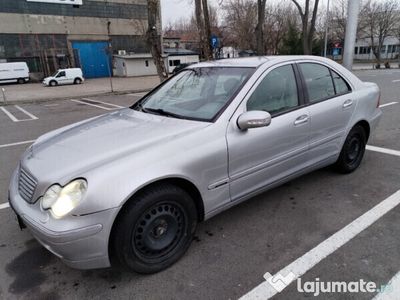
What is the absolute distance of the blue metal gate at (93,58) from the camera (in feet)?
140

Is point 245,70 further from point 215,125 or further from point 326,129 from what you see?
point 326,129

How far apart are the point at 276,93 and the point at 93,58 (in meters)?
44.8

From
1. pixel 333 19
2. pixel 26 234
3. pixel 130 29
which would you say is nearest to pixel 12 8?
pixel 130 29

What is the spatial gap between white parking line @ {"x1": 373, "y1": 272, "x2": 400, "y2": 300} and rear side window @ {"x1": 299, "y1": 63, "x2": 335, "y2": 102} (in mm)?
1907

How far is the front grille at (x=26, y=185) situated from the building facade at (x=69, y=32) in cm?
3554

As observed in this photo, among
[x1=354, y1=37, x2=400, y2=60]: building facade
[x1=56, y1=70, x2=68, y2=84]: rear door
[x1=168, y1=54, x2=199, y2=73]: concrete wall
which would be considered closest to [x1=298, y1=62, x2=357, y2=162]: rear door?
[x1=56, y1=70, x2=68, y2=84]: rear door

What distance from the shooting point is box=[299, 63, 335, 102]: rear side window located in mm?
3480

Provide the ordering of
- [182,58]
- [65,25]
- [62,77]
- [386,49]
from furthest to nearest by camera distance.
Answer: [386,49], [182,58], [65,25], [62,77]

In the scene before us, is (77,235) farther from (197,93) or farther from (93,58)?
(93,58)

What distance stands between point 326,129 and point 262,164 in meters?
1.10

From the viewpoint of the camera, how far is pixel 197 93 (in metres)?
3.29

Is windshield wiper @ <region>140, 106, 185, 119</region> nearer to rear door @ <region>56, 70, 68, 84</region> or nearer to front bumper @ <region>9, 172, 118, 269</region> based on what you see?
front bumper @ <region>9, 172, 118, 269</region>

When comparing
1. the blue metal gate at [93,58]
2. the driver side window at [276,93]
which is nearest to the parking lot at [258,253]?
the driver side window at [276,93]

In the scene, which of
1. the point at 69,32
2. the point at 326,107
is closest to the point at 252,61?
the point at 326,107
